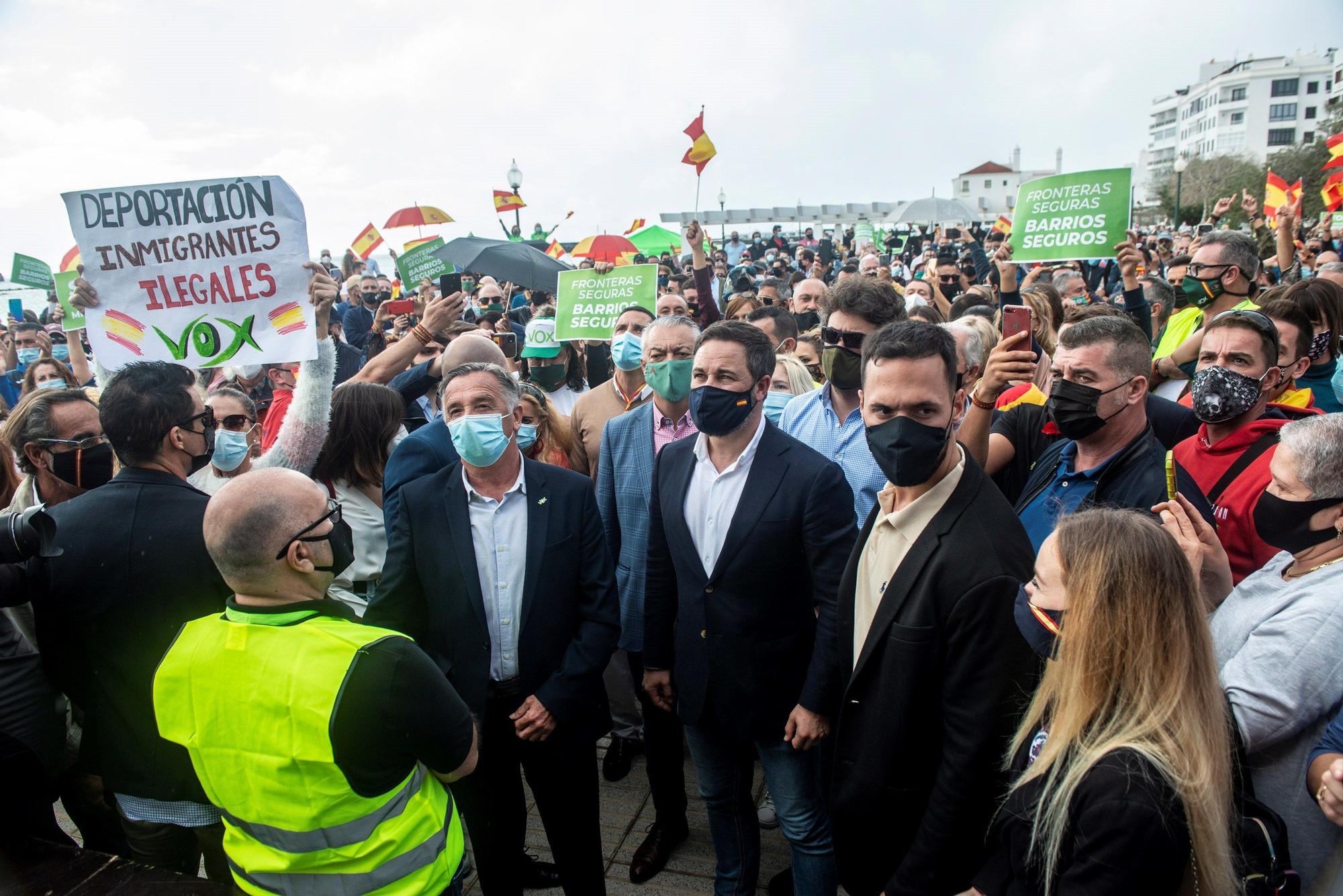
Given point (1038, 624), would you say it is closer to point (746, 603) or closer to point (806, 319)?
point (746, 603)

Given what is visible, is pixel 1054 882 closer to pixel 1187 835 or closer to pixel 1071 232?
pixel 1187 835

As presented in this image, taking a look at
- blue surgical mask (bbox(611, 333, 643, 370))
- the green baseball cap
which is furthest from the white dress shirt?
the green baseball cap

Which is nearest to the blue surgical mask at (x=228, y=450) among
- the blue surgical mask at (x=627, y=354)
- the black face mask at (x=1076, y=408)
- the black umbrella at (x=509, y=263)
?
the blue surgical mask at (x=627, y=354)

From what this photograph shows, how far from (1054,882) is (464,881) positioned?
116 inches

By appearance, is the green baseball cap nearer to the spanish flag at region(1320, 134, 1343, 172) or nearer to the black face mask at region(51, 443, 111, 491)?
the black face mask at region(51, 443, 111, 491)

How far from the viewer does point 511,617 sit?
3.01m

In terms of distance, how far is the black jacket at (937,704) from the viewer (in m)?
2.13

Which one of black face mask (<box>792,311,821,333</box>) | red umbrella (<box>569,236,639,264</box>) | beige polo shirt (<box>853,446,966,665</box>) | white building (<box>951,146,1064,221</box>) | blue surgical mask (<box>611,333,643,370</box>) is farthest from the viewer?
white building (<box>951,146,1064,221</box>)

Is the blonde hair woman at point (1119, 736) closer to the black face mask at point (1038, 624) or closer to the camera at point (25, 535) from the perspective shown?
the black face mask at point (1038, 624)

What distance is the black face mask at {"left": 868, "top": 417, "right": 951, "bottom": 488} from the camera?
8.08 feet

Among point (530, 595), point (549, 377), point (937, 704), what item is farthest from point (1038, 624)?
point (549, 377)

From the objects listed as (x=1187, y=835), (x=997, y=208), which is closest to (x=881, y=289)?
(x=1187, y=835)

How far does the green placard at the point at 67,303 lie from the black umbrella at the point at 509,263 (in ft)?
15.5

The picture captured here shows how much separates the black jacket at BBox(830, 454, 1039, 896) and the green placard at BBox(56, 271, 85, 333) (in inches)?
214
